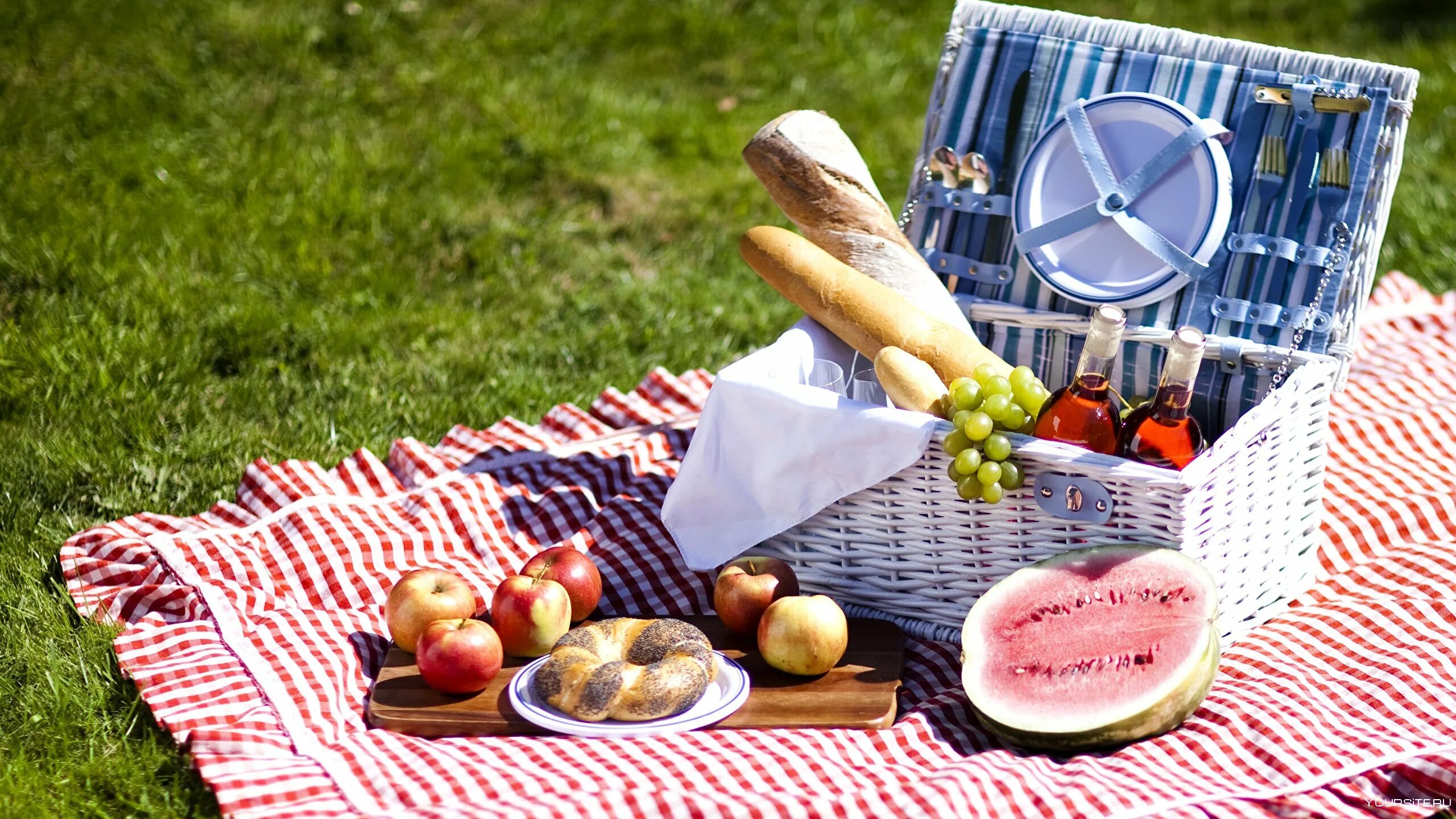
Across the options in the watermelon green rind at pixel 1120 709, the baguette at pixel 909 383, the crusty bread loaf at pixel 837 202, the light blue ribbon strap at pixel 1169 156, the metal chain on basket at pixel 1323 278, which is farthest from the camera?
the crusty bread loaf at pixel 837 202

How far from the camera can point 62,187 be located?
4.62m

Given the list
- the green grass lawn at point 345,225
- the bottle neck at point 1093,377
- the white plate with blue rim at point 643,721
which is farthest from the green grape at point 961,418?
the green grass lawn at point 345,225

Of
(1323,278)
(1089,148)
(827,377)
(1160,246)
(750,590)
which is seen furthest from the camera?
(1089,148)

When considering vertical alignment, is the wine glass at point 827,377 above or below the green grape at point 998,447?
below

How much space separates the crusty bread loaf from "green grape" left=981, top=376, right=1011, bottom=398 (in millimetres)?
644

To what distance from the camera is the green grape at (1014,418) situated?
2488mm

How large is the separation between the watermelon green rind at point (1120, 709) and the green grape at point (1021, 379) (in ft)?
1.14

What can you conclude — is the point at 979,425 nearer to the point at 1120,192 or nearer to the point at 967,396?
the point at 967,396

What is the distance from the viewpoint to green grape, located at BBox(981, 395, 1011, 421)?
2480mm

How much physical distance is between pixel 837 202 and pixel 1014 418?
3.16 ft

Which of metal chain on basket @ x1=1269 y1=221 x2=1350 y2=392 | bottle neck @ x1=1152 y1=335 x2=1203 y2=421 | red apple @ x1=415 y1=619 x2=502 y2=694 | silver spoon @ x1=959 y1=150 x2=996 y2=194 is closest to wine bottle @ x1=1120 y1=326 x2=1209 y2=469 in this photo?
bottle neck @ x1=1152 y1=335 x2=1203 y2=421

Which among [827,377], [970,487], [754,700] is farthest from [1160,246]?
[754,700]

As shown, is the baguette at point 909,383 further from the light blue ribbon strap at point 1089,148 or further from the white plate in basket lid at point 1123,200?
the light blue ribbon strap at point 1089,148

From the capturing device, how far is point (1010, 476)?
8.14ft
